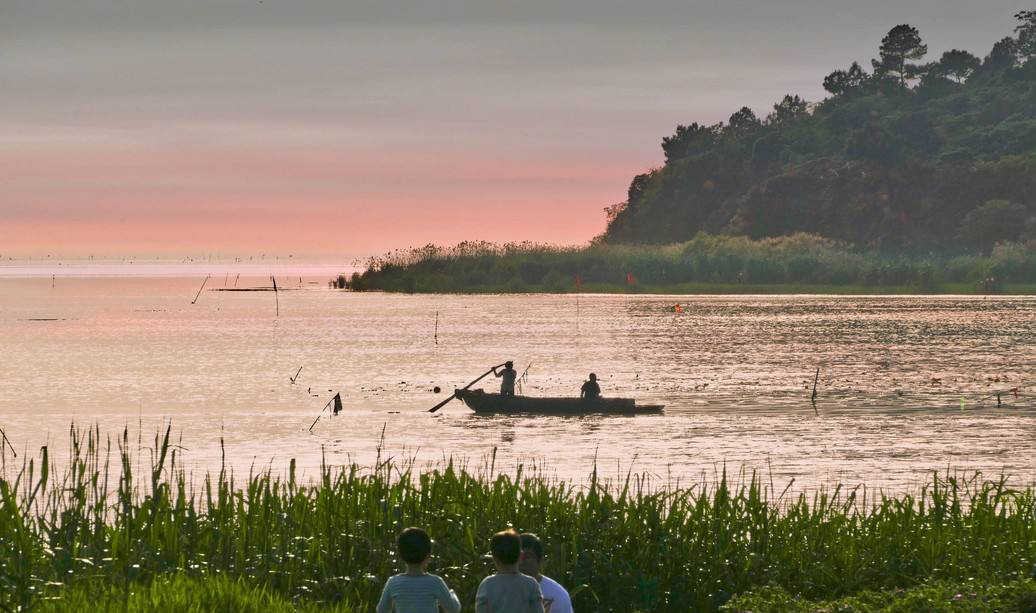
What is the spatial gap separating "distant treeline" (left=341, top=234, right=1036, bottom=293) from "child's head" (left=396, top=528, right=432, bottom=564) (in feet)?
541

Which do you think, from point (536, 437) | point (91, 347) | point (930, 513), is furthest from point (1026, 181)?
point (930, 513)

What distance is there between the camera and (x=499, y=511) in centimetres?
1769

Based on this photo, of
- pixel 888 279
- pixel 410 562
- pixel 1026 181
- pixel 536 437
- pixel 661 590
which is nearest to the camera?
pixel 410 562

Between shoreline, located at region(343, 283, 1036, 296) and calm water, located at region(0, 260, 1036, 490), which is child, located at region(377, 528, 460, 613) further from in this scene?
shoreline, located at region(343, 283, 1036, 296)

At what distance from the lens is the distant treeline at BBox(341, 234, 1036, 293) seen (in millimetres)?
171750

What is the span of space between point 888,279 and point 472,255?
53.5 metres

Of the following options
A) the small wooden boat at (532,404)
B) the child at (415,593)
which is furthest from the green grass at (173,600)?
the small wooden boat at (532,404)

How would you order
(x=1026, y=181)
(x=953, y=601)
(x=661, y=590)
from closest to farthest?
(x=953, y=601), (x=661, y=590), (x=1026, y=181)

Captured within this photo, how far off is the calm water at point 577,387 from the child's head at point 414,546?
15939 mm

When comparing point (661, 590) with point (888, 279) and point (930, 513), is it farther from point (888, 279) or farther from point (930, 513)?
point (888, 279)

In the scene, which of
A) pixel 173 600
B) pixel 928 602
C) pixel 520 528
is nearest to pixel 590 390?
pixel 520 528

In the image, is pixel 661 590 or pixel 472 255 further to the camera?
pixel 472 255

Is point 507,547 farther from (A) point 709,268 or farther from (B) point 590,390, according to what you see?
(A) point 709,268

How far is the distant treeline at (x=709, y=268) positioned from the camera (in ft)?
563
